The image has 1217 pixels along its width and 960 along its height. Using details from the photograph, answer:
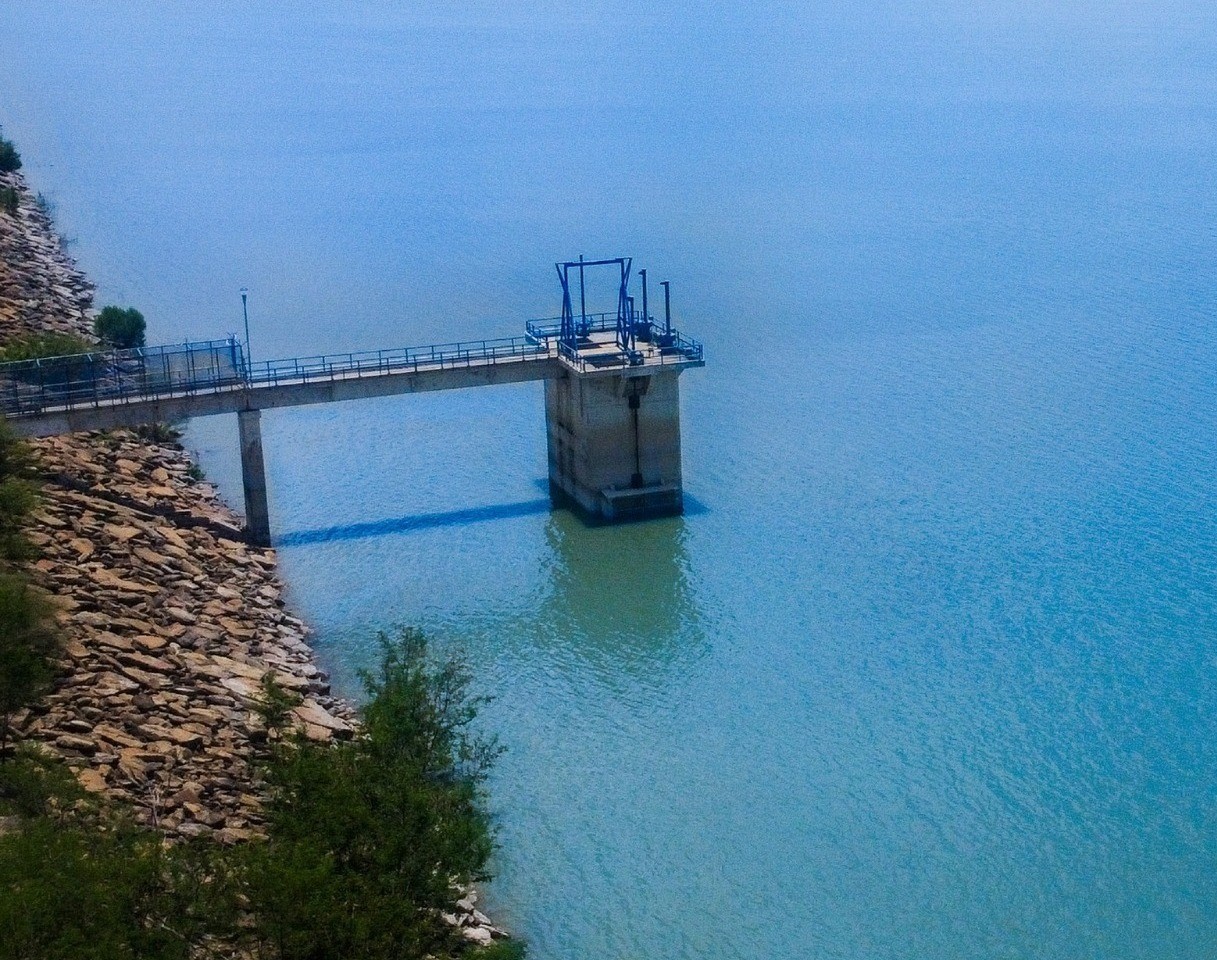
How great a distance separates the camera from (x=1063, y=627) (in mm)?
40562

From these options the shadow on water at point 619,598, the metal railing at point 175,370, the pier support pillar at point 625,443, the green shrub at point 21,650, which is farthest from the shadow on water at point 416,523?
the green shrub at point 21,650

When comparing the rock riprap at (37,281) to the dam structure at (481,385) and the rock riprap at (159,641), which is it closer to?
the dam structure at (481,385)

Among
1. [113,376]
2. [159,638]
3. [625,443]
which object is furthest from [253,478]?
[159,638]

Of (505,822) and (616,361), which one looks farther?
(616,361)

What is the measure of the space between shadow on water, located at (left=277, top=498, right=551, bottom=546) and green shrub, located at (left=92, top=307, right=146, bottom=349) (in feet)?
55.0

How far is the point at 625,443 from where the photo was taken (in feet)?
→ 158

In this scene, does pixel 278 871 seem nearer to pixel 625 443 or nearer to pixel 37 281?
pixel 625 443

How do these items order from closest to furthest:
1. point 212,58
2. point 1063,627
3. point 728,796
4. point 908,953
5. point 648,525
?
point 908,953
point 728,796
point 1063,627
point 648,525
point 212,58

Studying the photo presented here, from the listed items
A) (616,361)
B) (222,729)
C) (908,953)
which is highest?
(616,361)

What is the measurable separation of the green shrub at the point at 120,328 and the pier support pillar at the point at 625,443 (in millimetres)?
19611

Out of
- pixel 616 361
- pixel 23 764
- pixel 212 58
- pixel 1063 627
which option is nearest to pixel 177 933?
pixel 23 764

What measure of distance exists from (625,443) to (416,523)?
20.3 feet

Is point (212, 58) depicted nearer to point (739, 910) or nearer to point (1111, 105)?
point (1111, 105)

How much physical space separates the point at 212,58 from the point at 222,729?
163121mm
